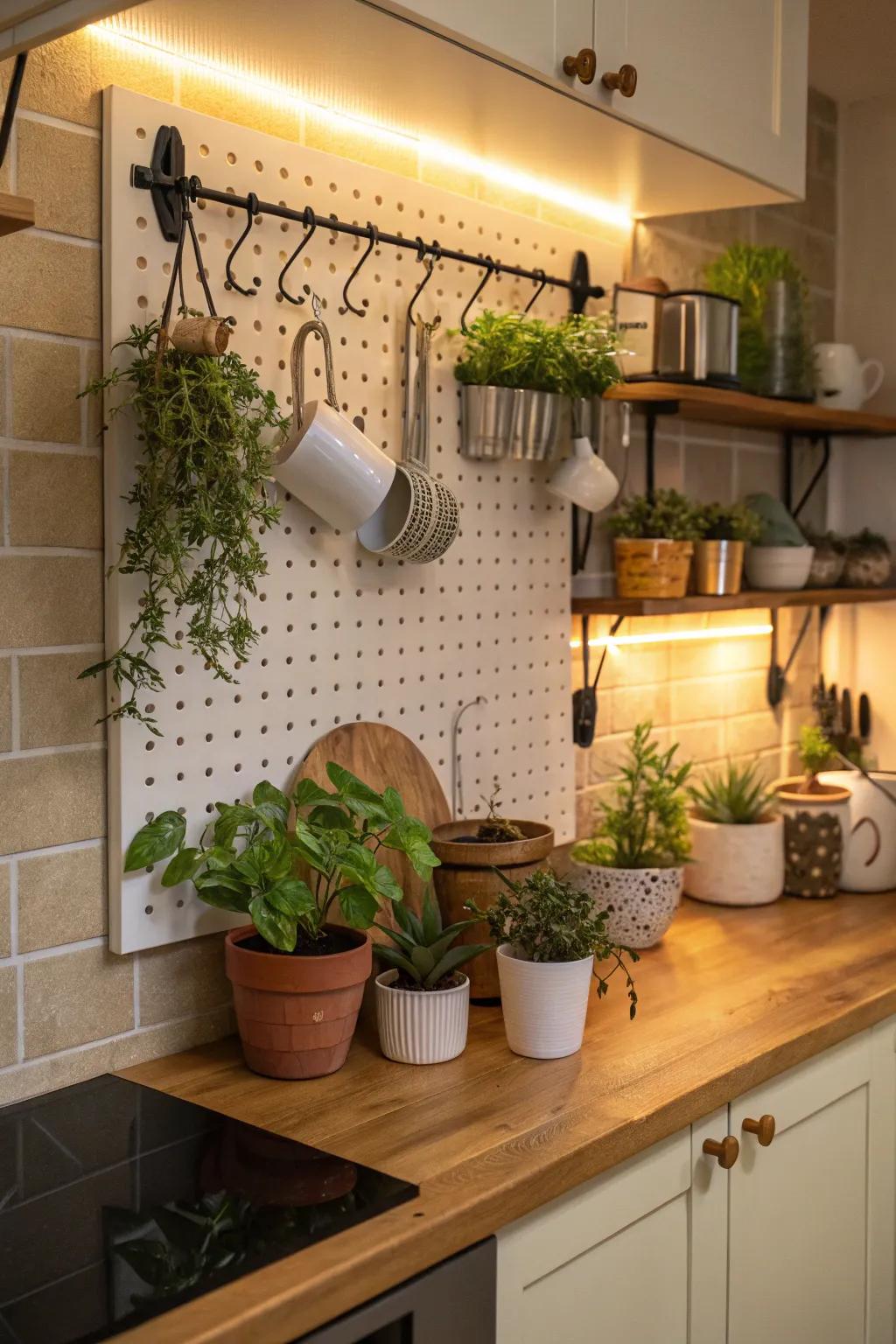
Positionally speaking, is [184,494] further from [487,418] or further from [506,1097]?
[506,1097]

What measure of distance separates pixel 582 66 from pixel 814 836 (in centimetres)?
136

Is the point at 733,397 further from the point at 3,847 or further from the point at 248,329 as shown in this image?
the point at 3,847

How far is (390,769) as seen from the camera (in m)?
1.80

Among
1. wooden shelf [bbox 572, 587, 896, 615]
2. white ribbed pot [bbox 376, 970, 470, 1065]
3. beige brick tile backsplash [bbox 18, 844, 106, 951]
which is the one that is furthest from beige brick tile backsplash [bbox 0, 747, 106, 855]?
wooden shelf [bbox 572, 587, 896, 615]

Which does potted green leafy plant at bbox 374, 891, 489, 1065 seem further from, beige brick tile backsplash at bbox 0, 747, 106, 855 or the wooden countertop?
beige brick tile backsplash at bbox 0, 747, 106, 855

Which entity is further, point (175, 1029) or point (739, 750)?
point (739, 750)

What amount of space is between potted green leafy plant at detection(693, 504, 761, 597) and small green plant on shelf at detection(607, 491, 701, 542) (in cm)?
3

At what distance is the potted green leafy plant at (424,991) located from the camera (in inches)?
60.6

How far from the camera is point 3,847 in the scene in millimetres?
1406

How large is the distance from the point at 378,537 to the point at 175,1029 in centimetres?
65

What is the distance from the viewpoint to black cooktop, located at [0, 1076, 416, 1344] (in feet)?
3.44

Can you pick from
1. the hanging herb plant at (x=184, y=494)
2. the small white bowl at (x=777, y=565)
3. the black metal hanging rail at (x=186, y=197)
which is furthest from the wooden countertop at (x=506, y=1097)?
the black metal hanging rail at (x=186, y=197)

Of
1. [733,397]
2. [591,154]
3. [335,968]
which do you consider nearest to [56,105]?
[591,154]

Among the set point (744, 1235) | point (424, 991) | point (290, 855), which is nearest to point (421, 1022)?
point (424, 991)
